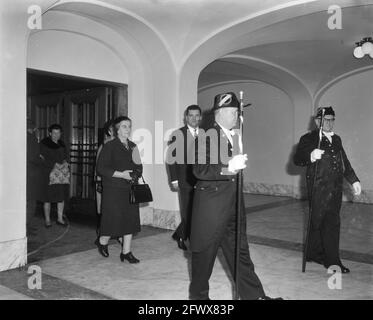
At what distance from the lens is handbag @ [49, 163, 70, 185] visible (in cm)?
621

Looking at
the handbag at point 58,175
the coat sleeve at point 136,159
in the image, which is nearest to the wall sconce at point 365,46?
the coat sleeve at point 136,159

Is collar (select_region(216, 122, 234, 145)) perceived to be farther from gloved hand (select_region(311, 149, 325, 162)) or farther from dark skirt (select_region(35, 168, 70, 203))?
dark skirt (select_region(35, 168, 70, 203))

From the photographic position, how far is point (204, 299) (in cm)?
302

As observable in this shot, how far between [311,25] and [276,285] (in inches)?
154

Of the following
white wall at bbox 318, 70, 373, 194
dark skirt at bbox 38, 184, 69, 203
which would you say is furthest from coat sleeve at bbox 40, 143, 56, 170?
white wall at bbox 318, 70, 373, 194

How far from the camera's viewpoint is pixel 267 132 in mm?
10906

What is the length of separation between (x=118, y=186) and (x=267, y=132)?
23.7 feet

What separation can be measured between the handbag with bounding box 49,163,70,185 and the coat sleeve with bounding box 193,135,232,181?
12.8ft

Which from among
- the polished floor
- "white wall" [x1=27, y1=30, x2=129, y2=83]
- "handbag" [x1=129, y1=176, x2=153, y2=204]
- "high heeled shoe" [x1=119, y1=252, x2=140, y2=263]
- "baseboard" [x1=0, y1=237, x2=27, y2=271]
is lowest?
the polished floor

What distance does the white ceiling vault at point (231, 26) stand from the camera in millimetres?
5023

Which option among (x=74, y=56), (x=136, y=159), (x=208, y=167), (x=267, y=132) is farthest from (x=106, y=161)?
(x=267, y=132)

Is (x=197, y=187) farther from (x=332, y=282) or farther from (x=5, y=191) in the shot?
(x=5, y=191)

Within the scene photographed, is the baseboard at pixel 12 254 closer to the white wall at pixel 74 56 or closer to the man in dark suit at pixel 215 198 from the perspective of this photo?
the man in dark suit at pixel 215 198

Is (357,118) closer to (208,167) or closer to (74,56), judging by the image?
(74,56)
